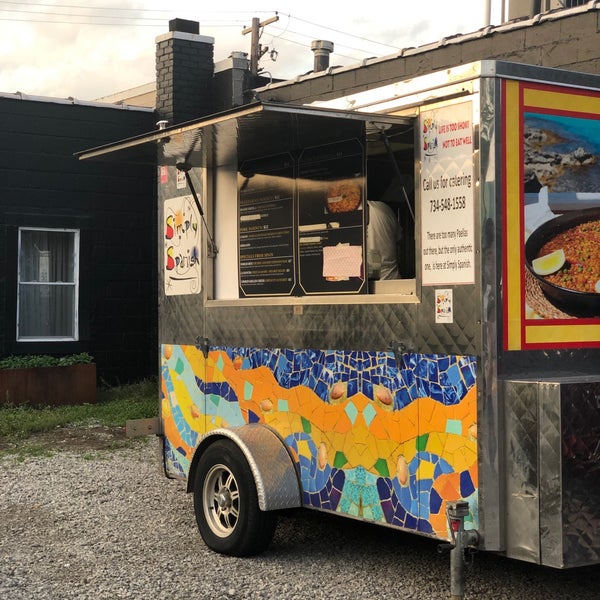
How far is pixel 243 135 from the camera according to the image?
5.87m

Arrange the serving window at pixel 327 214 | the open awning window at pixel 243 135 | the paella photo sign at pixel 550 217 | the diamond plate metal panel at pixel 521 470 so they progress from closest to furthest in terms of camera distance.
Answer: the diamond plate metal panel at pixel 521 470
the paella photo sign at pixel 550 217
the open awning window at pixel 243 135
the serving window at pixel 327 214

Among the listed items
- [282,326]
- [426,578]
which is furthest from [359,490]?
[282,326]

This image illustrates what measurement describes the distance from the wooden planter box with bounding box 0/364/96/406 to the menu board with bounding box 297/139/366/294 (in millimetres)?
7657

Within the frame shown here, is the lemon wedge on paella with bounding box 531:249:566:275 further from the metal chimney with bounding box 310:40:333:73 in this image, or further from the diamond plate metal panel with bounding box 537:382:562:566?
the metal chimney with bounding box 310:40:333:73

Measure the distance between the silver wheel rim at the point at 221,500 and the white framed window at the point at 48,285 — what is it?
7.99 meters

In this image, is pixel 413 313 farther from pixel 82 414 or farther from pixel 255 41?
pixel 255 41

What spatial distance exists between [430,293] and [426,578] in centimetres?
170

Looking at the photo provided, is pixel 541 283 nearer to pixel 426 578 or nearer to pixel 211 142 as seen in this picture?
pixel 426 578

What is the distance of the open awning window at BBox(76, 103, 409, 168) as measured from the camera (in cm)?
522

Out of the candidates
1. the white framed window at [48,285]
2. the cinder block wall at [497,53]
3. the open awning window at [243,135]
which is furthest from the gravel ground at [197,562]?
the white framed window at [48,285]

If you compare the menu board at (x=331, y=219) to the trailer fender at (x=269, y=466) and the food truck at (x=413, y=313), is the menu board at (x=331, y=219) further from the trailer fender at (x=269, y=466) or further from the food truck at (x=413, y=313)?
the trailer fender at (x=269, y=466)

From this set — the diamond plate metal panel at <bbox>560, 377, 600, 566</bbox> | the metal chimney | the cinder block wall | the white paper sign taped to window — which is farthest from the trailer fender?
the metal chimney

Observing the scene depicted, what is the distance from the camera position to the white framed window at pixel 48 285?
1389cm

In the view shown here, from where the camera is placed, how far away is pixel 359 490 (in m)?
5.49
